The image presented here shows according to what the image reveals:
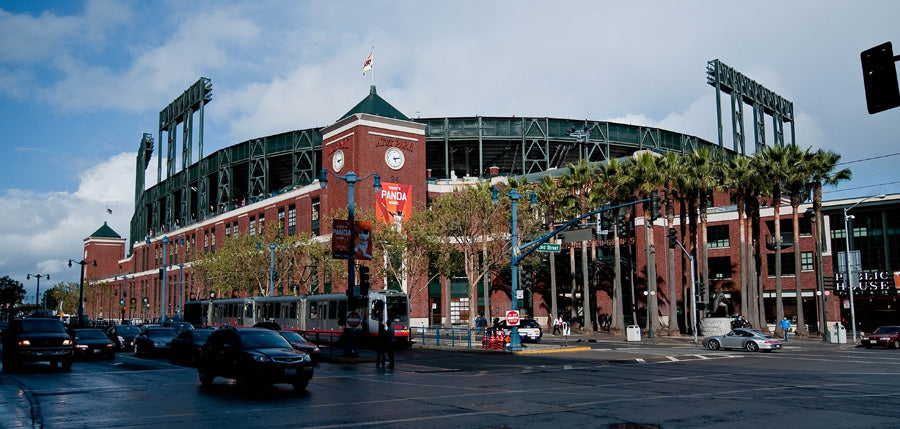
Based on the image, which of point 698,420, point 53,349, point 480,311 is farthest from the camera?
point 480,311

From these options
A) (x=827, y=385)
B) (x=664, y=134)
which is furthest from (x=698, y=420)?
(x=664, y=134)

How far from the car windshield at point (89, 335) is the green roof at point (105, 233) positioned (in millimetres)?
133766

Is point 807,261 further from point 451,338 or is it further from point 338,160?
point 338,160

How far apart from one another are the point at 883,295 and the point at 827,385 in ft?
166

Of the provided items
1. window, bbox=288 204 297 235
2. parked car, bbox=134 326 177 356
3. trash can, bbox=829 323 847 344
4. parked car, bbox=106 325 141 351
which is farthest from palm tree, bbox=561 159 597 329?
window, bbox=288 204 297 235

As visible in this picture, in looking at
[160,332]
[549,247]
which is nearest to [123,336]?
[160,332]

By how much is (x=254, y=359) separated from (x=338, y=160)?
193 ft

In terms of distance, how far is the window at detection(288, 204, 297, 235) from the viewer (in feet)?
→ 271

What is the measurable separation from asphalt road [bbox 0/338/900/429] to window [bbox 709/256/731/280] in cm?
4348

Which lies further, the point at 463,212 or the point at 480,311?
the point at 480,311

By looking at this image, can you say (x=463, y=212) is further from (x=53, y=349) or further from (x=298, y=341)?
(x=53, y=349)

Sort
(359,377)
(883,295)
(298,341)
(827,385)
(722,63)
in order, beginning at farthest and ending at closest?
(722,63) < (883,295) < (298,341) < (359,377) < (827,385)

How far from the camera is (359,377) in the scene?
22.7 metres

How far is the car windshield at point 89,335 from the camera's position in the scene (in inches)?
1256
